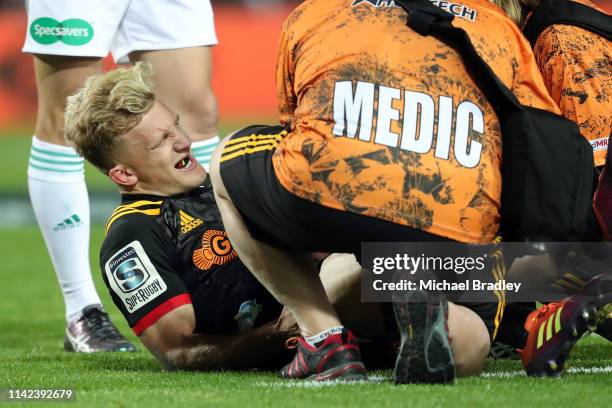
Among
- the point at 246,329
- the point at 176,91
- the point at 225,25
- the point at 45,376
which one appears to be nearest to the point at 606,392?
the point at 246,329

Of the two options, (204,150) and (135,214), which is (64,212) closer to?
(204,150)

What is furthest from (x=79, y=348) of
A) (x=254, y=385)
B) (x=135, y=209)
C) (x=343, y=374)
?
(x=343, y=374)

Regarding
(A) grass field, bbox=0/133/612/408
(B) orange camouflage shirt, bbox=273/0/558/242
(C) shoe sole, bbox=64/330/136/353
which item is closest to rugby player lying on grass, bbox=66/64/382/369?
(A) grass field, bbox=0/133/612/408

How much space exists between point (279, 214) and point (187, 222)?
637 millimetres

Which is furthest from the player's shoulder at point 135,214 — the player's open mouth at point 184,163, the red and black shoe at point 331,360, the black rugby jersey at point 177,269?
the red and black shoe at point 331,360

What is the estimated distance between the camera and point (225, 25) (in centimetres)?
1538

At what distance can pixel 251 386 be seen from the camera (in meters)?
3.02

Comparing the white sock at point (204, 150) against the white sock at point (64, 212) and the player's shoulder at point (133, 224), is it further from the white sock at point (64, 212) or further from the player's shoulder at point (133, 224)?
the player's shoulder at point (133, 224)

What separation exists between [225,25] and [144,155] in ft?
39.4

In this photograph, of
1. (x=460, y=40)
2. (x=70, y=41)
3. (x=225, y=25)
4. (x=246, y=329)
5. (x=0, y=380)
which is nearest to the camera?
(x=460, y=40)

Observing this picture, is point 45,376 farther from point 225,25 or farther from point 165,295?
point 225,25

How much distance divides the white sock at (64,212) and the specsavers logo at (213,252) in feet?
3.21

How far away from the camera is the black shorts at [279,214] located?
2.96 m

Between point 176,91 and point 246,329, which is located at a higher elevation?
point 176,91
